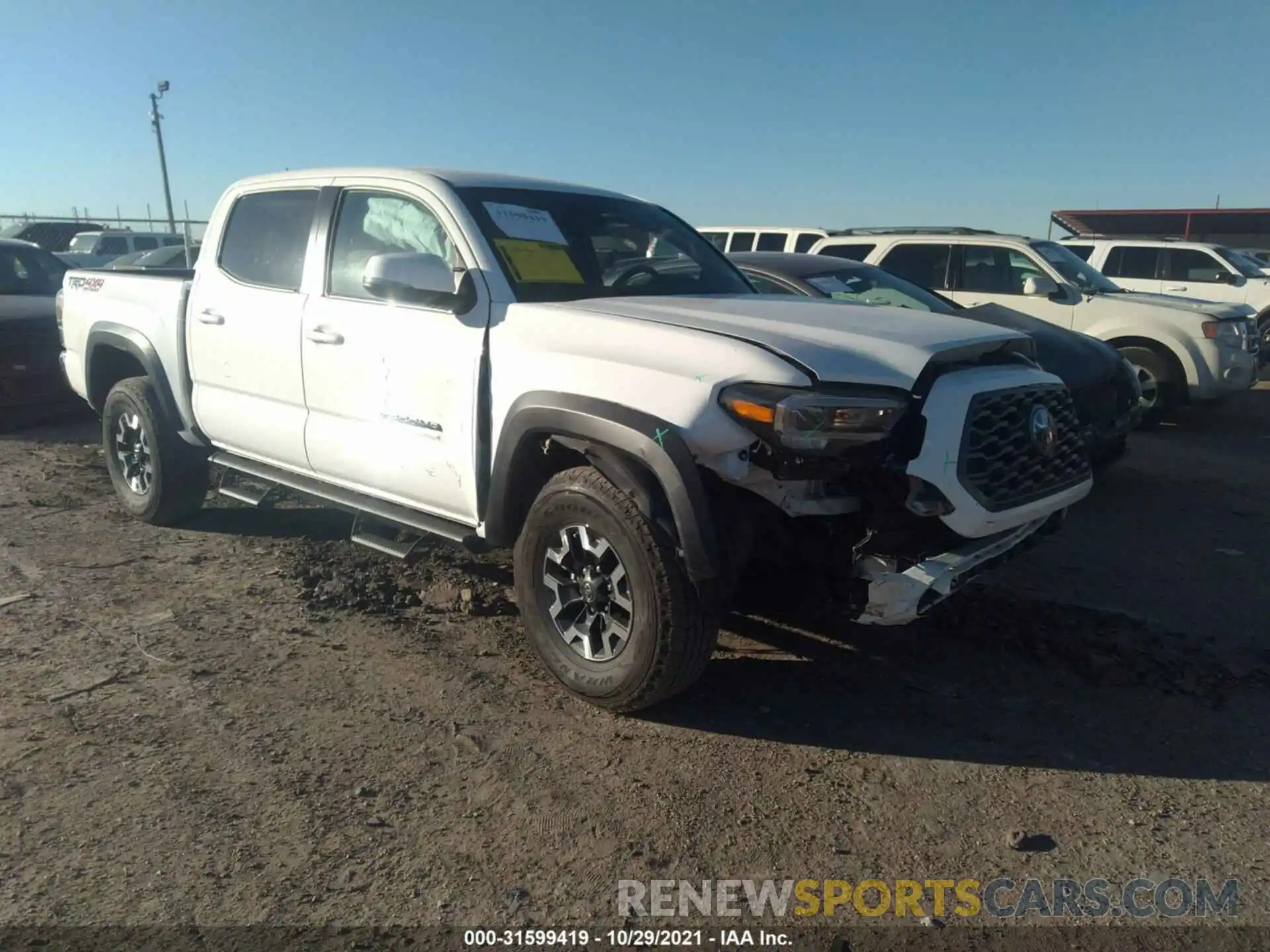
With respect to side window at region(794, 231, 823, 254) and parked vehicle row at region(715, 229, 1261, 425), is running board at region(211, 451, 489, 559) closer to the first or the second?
parked vehicle row at region(715, 229, 1261, 425)

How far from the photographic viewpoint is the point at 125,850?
2.78 m

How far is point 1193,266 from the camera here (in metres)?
13.4

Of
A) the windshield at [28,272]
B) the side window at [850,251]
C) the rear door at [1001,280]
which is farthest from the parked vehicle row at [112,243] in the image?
the rear door at [1001,280]

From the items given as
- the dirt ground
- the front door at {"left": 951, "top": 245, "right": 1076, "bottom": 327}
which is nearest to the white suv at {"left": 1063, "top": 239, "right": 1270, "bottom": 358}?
the front door at {"left": 951, "top": 245, "right": 1076, "bottom": 327}

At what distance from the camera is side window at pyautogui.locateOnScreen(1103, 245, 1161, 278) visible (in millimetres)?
13289

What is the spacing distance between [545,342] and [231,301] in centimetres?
233

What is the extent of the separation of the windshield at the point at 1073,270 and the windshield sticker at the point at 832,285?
3.71 metres

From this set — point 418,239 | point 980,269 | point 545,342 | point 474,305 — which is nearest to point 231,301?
point 418,239

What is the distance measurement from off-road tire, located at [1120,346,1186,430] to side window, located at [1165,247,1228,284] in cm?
468

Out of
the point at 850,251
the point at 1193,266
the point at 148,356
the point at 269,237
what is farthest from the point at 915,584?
the point at 1193,266

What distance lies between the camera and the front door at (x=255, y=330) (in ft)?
15.5

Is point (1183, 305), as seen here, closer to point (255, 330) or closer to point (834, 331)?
point (834, 331)

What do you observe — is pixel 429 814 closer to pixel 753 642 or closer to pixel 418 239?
pixel 753 642

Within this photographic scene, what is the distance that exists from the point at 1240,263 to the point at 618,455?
46.0ft
